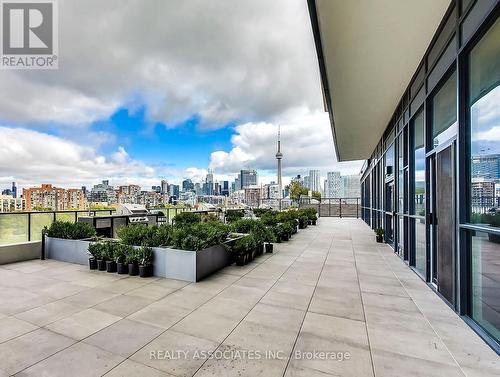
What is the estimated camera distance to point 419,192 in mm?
4812

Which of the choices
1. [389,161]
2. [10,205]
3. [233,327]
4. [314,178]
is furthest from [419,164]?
[314,178]

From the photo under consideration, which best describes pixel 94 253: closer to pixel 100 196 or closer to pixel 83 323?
pixel 83 323

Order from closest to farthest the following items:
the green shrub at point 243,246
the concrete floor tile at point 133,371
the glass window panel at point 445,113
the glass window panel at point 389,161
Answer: the concrete floor tile at point 133,371 < the glass window panel at point 445,113 < the green shrub at point 243,246 < the glass window panel at point 389,161

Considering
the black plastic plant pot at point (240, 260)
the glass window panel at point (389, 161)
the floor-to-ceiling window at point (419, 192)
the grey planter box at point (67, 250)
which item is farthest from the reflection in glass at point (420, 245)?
the grey planter box at point (67, 250)

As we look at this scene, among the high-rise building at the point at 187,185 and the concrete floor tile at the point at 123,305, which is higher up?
the high-rise building at the point at 187,185

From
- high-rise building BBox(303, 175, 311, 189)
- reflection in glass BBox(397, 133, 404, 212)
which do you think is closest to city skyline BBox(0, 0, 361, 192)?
reflection in glass BBox(397, 133, 404, 212)

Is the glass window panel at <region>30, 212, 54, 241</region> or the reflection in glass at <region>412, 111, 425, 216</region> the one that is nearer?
the reflection in glass at <region>412, 111, 425, 216</region>

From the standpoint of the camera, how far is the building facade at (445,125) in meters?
2.48

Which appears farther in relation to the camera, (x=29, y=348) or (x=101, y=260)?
(x=101, y=260)

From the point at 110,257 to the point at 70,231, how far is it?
1.70 metres

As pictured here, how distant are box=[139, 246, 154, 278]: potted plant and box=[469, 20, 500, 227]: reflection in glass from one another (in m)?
4.65

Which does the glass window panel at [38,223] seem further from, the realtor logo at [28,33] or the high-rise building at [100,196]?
the high-rise building at [100,196]

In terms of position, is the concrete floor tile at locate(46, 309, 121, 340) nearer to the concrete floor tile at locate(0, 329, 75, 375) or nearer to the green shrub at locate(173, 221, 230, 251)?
the concrete floor tile at locate(0, 329, 75, 375)

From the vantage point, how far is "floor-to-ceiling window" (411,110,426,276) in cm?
458
